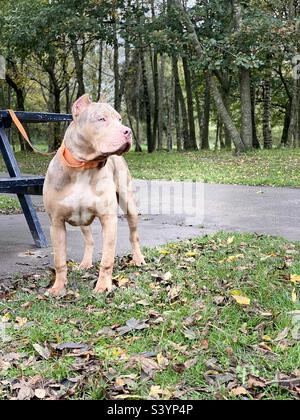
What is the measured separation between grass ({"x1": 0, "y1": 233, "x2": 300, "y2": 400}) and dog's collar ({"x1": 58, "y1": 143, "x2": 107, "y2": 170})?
38.1 inches

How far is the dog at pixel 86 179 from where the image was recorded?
3.76m

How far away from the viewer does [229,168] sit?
49.2 feet

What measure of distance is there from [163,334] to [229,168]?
1217 cm

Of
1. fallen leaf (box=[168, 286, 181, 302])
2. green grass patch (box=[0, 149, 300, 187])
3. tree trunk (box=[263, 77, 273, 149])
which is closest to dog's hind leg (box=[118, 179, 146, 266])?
fallen leaf (box=[168, 286, 181, 302])

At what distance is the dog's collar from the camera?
13.0 ft

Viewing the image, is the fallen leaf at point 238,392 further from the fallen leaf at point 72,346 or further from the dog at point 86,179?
the dog at point 86,179

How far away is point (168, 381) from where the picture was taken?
2592 mm

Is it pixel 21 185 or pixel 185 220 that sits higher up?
pixel 21 185

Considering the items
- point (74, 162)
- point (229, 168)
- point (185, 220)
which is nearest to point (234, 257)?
point (74, 162)

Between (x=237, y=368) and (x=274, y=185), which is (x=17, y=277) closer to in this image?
(x=237, y=368)

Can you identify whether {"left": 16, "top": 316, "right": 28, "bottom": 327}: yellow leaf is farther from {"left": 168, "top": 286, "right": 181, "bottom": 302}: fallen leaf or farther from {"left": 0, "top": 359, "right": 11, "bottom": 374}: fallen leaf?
{"left": 168, "top": 286, "right": 181, "bottom": 302}: fallen leaf

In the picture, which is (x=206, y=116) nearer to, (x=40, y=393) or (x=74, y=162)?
(x=74, y=162)
